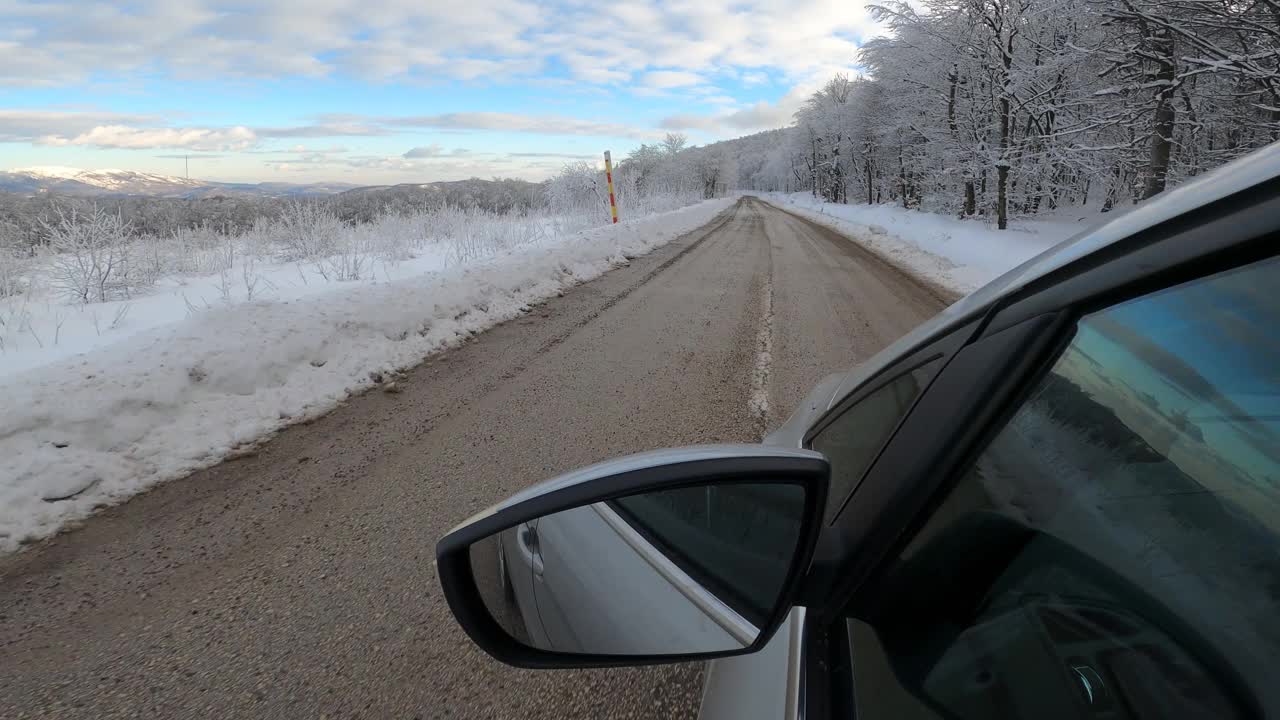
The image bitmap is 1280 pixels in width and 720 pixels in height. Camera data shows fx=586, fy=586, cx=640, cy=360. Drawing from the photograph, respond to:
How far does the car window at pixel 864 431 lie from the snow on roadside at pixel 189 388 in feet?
12.3

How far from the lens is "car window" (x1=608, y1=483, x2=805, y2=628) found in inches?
39.9

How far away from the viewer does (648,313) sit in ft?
25.0

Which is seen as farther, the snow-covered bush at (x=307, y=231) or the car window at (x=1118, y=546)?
the snow-covered bush at (x=307, y=231)

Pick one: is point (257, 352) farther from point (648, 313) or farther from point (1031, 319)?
point (1031, 319)

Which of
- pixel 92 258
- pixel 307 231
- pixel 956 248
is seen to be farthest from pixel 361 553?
pixel 956 248

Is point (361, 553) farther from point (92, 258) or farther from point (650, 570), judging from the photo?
point (92, 258)

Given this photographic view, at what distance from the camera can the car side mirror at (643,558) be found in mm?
983

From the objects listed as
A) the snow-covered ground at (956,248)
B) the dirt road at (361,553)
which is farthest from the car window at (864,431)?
the snow-covered ground at (956,248)

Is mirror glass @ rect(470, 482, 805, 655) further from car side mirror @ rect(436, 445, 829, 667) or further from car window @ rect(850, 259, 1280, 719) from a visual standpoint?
car window @ rect(850, 259, 1280, 719)

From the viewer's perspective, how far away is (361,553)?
272 centimetres

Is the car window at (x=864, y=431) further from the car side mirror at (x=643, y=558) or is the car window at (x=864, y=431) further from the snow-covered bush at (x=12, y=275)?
the snow-covered bush at (x=12, y=275)

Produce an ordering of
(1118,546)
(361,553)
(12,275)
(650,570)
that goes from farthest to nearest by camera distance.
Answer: (12,275)
(361,553)
(650,570)
(1118,546)

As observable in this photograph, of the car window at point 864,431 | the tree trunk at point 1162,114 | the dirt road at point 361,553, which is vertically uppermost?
the tree trunk at point 1162,114

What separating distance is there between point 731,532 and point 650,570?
0.23 metres
